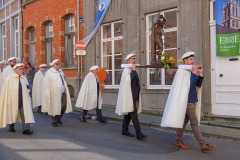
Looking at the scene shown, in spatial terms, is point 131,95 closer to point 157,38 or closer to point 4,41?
point 157,38

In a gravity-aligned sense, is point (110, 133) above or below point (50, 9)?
below

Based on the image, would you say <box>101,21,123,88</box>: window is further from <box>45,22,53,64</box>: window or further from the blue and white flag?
<box>45,22,53,64</box>: window

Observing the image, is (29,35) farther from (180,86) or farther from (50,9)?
(180,86)

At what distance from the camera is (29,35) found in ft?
83.8

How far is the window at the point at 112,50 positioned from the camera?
16500mm

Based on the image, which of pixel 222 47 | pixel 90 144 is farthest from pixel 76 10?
pixel 90 144

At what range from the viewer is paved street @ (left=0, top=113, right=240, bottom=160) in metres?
7.65

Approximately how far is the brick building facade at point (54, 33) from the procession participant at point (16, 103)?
8793mm

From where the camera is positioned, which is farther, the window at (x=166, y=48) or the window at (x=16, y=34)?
the window at (x=16, y=34)

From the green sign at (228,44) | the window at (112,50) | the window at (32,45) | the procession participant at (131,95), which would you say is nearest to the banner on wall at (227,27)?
the green sign at (228,44)

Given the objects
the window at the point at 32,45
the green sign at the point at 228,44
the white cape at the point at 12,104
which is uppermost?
the window at the point at 32,45

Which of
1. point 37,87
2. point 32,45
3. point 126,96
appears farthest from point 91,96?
point 32,45

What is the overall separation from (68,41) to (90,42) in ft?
10.1

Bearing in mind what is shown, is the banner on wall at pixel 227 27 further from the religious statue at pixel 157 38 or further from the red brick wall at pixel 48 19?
the red brick wall at pixel 48 19
